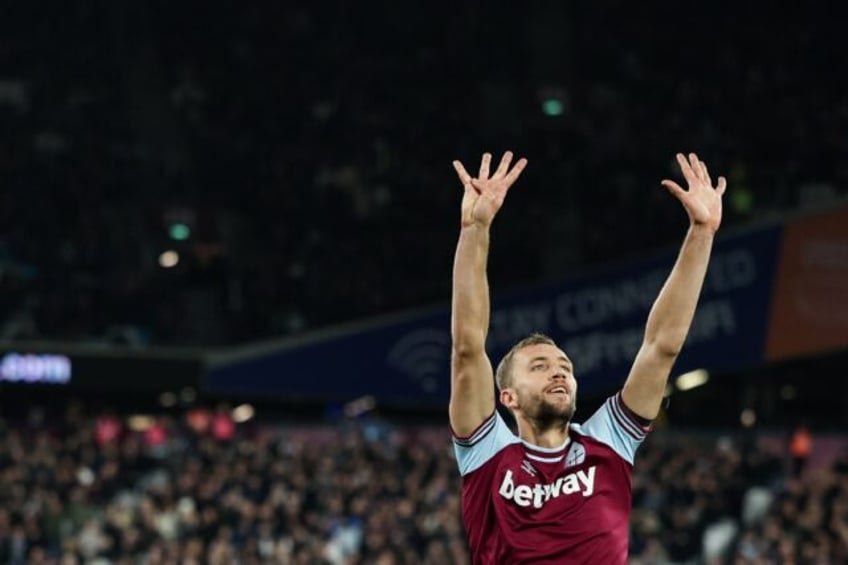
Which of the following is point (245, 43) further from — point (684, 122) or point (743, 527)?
point (743, 527)

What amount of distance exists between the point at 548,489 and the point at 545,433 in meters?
0.20

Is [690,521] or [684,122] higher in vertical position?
[684,122]

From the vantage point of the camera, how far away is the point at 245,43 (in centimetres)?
3569

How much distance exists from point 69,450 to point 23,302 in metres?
5.22

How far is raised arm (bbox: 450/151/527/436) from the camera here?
19.6 ft

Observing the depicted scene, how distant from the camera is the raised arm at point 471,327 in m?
5.97

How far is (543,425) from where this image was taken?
20.0ft

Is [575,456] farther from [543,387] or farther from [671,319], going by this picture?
[671,319]

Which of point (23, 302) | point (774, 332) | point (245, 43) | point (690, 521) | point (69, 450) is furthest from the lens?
point (245, 43)

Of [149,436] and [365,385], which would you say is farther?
[365,385]

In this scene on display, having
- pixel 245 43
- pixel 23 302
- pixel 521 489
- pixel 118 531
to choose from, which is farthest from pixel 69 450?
pixel 521 489

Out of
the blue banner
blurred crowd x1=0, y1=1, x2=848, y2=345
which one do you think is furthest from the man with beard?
blurred crowd x1=0, y1=1, x2=848, y2=345

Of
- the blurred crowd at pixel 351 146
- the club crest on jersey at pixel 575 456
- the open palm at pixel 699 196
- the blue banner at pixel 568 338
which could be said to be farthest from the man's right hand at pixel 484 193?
the blurred crowd at pixel 351 146

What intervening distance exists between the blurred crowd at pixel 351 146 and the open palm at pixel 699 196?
22551 mm
